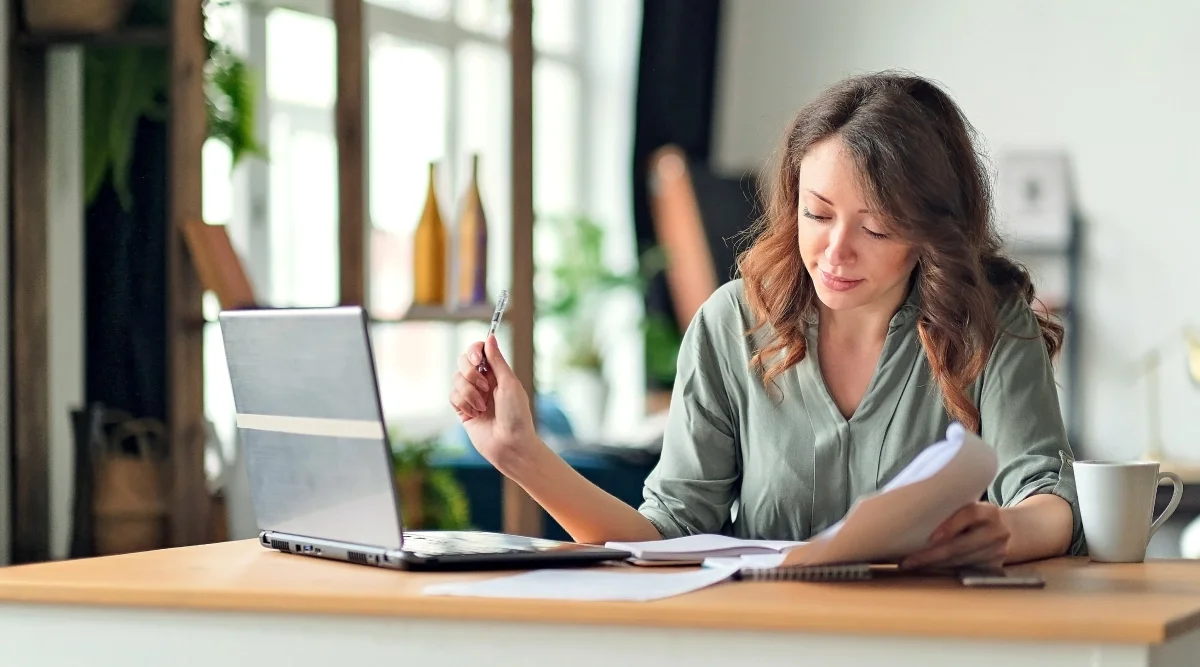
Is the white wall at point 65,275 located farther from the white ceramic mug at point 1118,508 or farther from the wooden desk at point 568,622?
the white ceramic mug at point 1118,508

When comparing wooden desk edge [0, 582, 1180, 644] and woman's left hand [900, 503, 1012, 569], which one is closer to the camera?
wooden desk edge [0, 582, 1180, 644]

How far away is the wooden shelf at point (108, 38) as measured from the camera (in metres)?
3.01

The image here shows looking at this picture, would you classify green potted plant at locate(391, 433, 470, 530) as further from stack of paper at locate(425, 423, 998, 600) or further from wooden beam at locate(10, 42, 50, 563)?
stack of paper at locate(425, 423, 998, 600)

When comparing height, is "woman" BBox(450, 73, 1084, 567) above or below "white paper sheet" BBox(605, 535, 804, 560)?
above

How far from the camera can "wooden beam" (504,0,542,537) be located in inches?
131

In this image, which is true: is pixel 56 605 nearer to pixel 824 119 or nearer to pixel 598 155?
pixel 824 119

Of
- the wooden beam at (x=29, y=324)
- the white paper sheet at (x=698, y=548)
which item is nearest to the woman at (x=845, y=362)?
the white paper sheet at (x=698, y=548)

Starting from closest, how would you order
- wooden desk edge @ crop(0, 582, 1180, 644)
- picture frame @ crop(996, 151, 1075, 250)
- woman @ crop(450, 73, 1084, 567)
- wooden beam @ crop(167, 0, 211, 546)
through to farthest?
wooden desk edge @ crop(0, 582, 1180, 644) → woman @ crop(450, 73, 1084, 567) → wooden beam @ crop(167, 0, 211, 546) → picture frame @ crop(996, 151, 1075, 250)

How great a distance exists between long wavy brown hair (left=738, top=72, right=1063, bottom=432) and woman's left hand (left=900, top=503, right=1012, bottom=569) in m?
0.40

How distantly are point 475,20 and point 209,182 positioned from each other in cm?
190

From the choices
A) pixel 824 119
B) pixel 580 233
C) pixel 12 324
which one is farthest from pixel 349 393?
pixel 580 233

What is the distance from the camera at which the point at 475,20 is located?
539 centimetres

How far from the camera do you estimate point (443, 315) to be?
11.1 feet

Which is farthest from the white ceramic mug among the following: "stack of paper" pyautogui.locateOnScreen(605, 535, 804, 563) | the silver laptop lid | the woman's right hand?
the silver laptop lid
